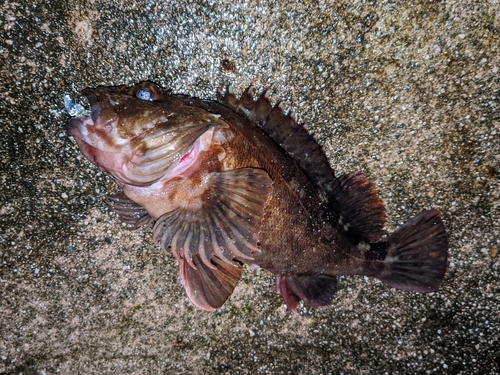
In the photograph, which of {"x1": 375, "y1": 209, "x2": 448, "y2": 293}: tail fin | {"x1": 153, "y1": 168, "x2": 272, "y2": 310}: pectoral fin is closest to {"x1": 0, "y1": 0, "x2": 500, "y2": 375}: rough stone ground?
{"x1": 375, "y1": 209, "x2": 448, "y2": 293}: tail fin

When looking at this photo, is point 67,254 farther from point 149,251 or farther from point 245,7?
point 245,7

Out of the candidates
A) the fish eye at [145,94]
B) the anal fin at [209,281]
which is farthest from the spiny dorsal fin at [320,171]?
the anal fin at [209,281]

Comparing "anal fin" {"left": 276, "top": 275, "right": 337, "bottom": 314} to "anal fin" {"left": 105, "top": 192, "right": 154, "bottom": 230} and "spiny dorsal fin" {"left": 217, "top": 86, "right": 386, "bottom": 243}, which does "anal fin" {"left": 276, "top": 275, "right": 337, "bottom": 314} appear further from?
"anal fin" {"left": 105, "top": 192, "right": 154, "bottom": 230}

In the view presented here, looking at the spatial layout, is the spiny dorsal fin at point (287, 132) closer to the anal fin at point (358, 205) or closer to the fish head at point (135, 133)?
the anal fin at point (358, 205)

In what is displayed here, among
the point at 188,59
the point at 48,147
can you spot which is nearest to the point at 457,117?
the point at 188,59

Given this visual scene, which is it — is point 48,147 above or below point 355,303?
below

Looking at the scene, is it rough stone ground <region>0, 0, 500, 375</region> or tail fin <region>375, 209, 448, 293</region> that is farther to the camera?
tail fin <region>375, 209, 448, 293</region>
